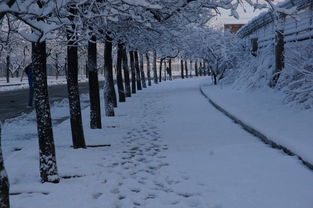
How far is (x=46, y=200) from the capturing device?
199 inches

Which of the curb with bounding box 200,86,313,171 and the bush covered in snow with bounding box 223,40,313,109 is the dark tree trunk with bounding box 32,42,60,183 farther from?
the bush covered in snow with bounding box 223,40,313,109

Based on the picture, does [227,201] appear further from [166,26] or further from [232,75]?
[232,75]

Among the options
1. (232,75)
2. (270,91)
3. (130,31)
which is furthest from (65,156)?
(232,75)

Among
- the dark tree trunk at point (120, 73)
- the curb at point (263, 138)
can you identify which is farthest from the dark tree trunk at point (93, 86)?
the dark tree trunk at point (120, 73)

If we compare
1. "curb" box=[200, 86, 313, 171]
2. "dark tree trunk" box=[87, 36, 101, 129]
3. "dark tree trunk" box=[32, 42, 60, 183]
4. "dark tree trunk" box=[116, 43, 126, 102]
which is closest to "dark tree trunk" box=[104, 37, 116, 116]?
"dark tree trunk" box=[87, 36, 101, 129]

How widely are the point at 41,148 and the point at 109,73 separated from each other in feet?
25.0

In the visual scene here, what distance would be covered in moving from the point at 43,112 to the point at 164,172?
2097 millimetres

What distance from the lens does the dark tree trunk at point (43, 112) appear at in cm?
569

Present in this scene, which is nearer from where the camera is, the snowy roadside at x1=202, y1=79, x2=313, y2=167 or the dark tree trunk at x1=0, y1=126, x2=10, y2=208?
the dark tree trunk at x1=0, y1=126, x2=10, y2=208

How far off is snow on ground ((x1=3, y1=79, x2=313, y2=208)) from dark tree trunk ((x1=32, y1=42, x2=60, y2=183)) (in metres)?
0.21

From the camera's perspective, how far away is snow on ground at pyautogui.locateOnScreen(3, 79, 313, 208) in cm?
500

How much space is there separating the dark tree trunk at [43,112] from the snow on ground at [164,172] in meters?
0.21

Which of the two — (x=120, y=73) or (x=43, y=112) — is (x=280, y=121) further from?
(x=120, y=73)

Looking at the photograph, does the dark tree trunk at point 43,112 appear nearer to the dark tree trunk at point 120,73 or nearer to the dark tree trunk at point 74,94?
the dark tree trunk at point 74,94
